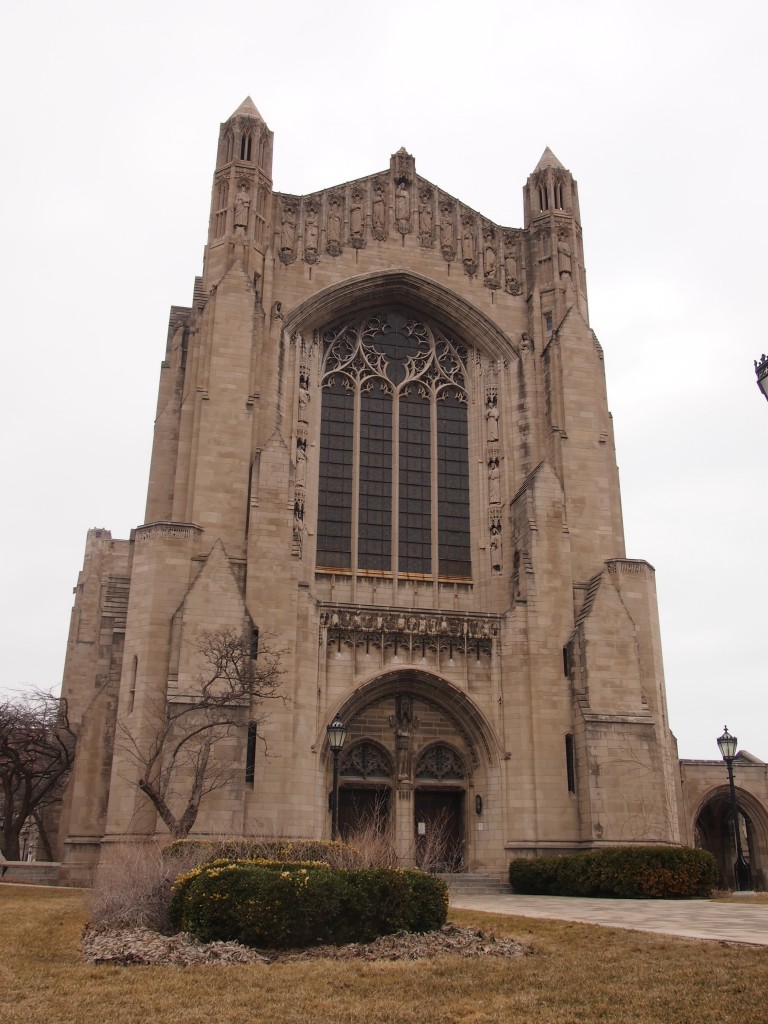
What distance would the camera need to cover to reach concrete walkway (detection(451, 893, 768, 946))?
12070 mm

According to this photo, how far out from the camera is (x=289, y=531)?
27.2 metres

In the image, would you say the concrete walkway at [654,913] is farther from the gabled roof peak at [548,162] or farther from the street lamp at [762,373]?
the gabled roof peak at [548,162]

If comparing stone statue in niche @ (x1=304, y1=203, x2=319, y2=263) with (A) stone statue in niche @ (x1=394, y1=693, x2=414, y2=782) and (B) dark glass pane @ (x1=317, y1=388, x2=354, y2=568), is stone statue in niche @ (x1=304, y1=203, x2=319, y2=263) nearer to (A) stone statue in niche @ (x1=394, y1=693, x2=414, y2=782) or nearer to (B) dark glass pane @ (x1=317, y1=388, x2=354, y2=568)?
(B) dark glass pane @ (x1=317, y1=388, x2=354, y2=568)

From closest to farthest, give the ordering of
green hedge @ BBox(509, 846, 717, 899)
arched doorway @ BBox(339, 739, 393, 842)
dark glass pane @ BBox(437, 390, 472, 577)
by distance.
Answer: green hedge @ BBox(509, 846, 717, 899) < arched doorway @ BBox(339, 739, 393, 842) < dark glass pane @ BBox(437, 390, 472, 577)

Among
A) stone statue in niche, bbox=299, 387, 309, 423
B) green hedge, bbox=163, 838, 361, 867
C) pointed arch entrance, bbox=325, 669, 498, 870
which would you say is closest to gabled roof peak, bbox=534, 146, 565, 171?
stone statue in niche, bbox=299, 387, 309, 423

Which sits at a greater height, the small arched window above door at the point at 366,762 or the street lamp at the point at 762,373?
the street lamp at the point at 762,373

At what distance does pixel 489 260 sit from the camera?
34.8 metres

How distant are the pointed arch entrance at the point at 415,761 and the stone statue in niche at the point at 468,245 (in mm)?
15132

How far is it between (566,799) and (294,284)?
60.5ft

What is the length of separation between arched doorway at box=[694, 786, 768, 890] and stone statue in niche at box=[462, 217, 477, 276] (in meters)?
20.6

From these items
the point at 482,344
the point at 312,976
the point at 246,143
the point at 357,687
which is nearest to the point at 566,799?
the point at 357,687

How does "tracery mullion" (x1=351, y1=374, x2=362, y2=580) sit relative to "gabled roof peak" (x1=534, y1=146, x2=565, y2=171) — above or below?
below

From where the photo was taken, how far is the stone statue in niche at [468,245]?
3428cm

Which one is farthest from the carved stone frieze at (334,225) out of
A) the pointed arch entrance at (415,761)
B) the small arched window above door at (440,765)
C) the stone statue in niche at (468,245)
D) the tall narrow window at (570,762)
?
the tall narrow window at (570,762)
